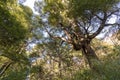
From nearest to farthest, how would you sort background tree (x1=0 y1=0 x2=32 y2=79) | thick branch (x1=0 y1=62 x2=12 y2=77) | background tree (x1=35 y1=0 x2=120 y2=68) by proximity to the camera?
1. background tree (x1=0 y1=0 x2=32 y2=79)
2. background tree (x1=35 y1=0 x2=120 y2=68)
3. thick branch (x1=0 y1=62 x2=12 y2=77)

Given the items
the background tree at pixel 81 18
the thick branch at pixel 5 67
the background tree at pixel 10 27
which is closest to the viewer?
the background tree at pixel 10 27

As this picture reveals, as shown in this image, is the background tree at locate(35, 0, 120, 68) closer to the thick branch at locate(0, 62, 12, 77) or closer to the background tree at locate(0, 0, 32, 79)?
the background tree at locate(0, 0, 32, 79)

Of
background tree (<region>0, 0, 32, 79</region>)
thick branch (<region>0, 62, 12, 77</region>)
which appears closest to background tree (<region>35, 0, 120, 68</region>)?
background tree (<region>0, 0, 32, 79</region>)

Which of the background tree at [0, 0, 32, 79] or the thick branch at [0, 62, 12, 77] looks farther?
the thick branch at [0, 62, 12, 77]

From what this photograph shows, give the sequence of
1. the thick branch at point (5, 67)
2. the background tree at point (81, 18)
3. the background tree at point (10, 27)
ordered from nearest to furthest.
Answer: the background tree at point (10, 27) → the background tree at point (81, 18) → the thick branch at point (5, 67)

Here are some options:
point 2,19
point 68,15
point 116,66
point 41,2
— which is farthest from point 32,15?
point 116,66

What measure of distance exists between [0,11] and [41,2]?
4282 millimetres

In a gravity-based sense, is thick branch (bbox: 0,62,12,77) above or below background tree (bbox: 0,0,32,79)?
below

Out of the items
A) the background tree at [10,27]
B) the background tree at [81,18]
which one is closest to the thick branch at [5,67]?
the background tree at [10,27]

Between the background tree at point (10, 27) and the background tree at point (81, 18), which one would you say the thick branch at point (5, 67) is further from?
the background tree at point (81, 18)

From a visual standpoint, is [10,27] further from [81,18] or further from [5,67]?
[5,67]

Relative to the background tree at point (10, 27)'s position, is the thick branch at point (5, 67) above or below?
below

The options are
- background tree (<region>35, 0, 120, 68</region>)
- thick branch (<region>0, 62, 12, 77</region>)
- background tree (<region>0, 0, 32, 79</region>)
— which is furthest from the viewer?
thick branch (<region>0, 62, 12, 77</region>)

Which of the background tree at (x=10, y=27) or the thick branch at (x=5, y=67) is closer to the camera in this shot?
the background tree at (x=10, y=27)
